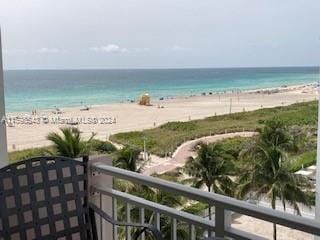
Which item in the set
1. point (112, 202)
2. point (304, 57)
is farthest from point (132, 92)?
point (112, 202)

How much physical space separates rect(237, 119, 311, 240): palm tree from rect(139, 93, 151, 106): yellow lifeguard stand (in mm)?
5112

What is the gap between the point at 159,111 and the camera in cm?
1579

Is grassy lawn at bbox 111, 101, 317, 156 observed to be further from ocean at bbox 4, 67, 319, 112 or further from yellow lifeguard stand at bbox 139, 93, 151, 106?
ocean at bbox 4, 67, 319, 112

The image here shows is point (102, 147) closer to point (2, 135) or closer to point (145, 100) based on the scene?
point (145, 100)

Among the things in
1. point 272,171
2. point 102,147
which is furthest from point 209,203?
point 272,171

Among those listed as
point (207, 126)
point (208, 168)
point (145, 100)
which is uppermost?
point (145, 100)

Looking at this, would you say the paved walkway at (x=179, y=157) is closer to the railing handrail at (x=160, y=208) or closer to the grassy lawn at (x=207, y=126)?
the grassy lawn at (x=207, y=126)

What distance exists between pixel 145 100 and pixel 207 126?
3898 mm

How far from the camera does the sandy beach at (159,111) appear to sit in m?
14.0

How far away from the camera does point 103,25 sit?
23.3 m

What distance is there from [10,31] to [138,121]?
19.7ft

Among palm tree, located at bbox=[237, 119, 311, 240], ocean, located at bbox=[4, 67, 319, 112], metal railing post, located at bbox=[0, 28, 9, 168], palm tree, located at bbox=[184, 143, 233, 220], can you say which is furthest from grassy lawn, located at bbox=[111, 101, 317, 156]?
metal railing post, located at bbox=[0, 28, 9, 168]

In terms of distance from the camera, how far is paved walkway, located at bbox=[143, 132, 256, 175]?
13030mm

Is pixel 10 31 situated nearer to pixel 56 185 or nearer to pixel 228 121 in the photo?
pixel 228 121
